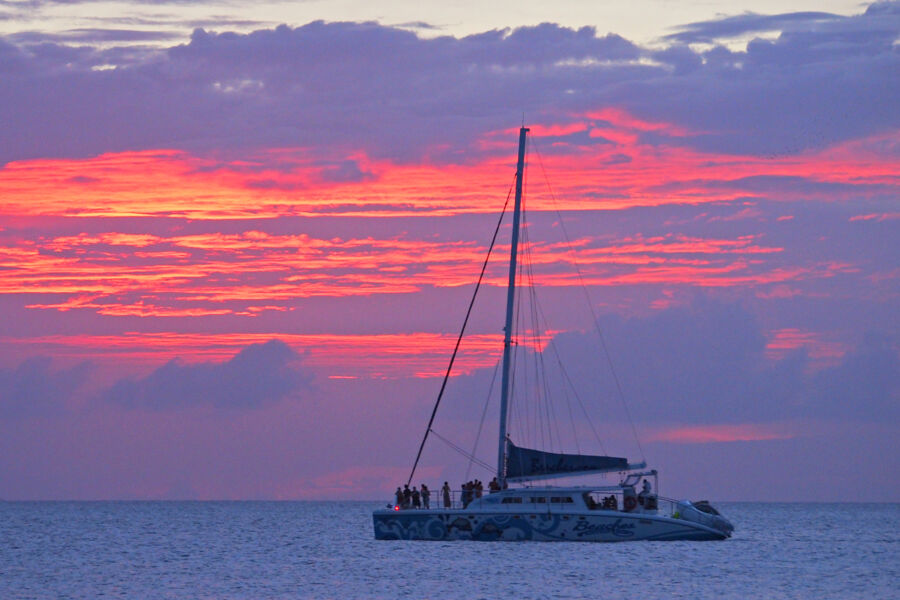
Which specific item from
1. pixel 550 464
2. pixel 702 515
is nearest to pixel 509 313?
pixel 550 464

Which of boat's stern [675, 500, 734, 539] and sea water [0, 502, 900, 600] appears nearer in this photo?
sea water [0, 502, 900, 600]

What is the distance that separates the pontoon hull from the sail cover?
6.70 feet

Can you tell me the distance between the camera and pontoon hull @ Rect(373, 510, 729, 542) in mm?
74312

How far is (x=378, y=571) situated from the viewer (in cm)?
7300

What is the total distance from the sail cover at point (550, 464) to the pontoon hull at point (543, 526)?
204 centimetres

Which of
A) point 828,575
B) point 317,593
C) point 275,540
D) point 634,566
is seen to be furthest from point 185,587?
point 275,540

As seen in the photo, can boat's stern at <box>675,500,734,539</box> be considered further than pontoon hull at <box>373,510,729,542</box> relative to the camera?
Yes

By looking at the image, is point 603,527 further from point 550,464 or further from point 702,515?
point 702,515

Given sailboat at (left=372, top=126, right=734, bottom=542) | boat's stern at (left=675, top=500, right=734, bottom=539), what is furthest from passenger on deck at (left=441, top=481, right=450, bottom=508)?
boat's stern at (left=675, top=500, right=734, bottom=539)

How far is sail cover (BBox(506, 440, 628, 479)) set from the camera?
74.6 meters

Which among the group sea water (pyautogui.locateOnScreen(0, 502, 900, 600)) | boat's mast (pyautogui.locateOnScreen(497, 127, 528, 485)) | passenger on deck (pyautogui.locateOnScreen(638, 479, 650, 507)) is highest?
boat's mast (pyautogui.locateOnScreen(497, 127, 528, 485))

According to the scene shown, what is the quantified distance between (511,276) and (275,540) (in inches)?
1728

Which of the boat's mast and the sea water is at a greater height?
the boat's mast

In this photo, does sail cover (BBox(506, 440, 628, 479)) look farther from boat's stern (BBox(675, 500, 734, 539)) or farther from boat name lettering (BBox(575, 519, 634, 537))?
boat's stern (BBox(675, 500, 734, 539))
